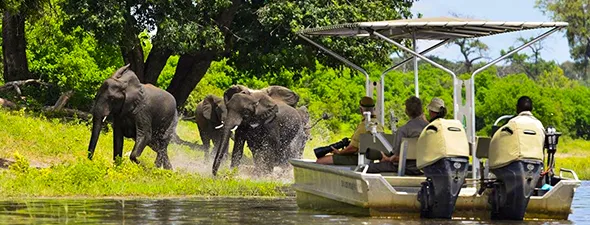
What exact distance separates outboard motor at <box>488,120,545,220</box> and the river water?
0.28 metres

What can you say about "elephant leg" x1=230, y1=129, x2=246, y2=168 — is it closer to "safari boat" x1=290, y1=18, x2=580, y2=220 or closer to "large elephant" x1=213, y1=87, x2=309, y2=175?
"large elephant" x1=213, y1=87, x2=309, y2=175

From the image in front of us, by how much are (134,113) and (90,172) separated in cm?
493

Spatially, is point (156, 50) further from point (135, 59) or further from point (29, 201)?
point (29, 201)

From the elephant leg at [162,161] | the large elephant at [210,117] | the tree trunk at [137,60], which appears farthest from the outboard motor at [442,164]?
the tree trunk at [137,60]

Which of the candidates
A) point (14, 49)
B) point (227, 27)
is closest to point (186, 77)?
point (227, 27)

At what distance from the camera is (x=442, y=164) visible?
59.3 feet

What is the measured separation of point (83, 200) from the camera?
22547 mm

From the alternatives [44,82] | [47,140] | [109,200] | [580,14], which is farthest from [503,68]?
[109,200]

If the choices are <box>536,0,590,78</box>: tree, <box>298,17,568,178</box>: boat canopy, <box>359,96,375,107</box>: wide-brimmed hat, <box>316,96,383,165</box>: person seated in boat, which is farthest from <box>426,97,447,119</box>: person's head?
<box>536,0,590,78</box>: tree

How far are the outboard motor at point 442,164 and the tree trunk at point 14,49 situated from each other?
2457 centimetres

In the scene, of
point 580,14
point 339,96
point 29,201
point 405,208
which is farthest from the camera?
point 580,14

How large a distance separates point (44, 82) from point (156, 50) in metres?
3.92

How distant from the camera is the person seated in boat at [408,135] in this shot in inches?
746

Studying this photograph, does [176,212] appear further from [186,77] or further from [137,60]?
[186,77]
